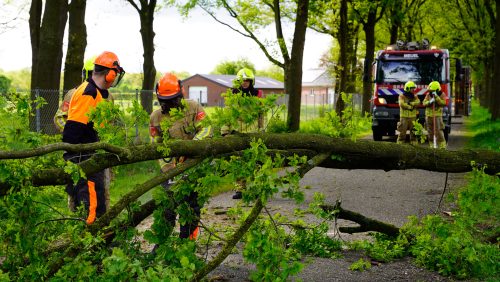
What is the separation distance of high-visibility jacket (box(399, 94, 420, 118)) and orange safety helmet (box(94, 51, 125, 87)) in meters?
11.6

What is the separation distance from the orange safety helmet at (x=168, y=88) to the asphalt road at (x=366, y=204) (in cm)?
153

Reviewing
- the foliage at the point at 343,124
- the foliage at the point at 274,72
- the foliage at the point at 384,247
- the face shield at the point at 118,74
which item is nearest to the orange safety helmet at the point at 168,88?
the face shield at the point at 118,74

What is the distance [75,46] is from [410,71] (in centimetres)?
1032

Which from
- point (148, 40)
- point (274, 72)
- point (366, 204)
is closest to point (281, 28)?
point (148, 40)

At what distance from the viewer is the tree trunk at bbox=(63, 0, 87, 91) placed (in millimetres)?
15625

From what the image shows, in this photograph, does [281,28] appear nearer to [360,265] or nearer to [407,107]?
[407,107]

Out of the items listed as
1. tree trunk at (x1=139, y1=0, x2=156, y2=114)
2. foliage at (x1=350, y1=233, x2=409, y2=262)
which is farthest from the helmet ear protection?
tree trunk at (x1=139, y1=0, x2=156, y2=114)

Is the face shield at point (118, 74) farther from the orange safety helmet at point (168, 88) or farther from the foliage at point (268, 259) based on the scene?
the foliage at point (268, 259)

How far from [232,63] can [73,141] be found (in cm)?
12732

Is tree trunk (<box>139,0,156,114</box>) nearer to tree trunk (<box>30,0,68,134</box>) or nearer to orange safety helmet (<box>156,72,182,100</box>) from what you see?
tree trunk (<box>30,0,68,134</box>)

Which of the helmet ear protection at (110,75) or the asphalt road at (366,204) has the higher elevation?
the helmet ear protection at (110,75)

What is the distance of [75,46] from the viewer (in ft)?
51.2

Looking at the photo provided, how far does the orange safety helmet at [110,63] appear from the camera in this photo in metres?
6.18

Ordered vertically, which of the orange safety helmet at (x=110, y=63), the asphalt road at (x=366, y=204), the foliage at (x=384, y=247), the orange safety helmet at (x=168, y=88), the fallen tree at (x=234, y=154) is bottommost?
the asphalt road at (x=366, y=204)
